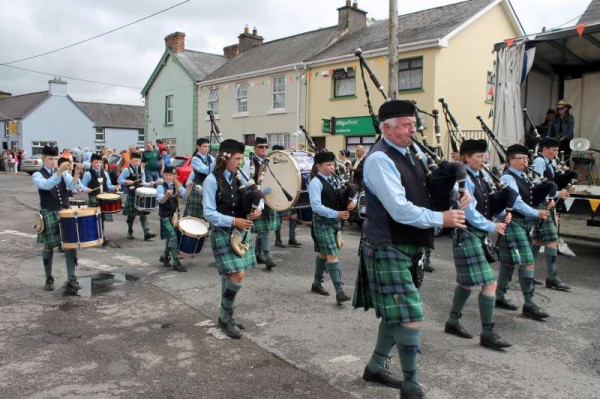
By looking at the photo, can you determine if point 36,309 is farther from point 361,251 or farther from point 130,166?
point 130,166

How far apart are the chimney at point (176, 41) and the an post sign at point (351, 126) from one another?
11.8 meters

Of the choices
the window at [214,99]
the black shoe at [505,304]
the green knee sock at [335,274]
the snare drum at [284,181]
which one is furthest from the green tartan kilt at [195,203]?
the window at [214,99]

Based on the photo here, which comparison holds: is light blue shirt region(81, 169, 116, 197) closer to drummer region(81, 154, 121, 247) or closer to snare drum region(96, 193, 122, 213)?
drummer region(81, 154, 121, 247)

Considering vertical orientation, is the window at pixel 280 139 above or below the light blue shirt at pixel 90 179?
above

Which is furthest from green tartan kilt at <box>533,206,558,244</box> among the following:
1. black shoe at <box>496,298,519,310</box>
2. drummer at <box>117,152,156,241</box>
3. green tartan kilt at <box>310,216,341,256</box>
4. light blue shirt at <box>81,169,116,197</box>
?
light blue shirt at <box>81,169,116,197</box>

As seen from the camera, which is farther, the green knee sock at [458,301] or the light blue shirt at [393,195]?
the green knee sock at [458,301]

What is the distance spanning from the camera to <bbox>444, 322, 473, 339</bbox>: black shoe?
4.61m

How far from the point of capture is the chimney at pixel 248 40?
26781 millimetres

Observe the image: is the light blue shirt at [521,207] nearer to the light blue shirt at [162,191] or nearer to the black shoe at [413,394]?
the black shoe at [413,394]

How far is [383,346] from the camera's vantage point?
3516 mm

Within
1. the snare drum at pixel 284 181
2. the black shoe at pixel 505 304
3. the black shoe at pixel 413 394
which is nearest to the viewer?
the black shoe at pixel 413 394

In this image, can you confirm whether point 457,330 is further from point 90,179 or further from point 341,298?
point 90,179

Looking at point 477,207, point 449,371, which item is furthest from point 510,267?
point 449,371

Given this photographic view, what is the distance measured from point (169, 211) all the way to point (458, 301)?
183 inches
